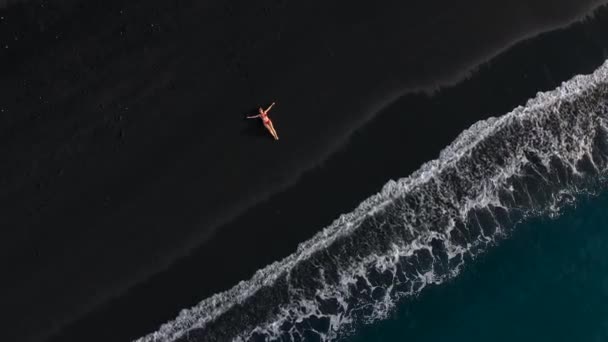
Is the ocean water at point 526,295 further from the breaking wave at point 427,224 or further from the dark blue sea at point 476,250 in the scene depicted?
the breaking wave at point 427,224

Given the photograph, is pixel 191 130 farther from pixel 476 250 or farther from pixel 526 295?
pixel 526 295

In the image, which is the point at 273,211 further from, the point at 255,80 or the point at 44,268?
the point at 44,268

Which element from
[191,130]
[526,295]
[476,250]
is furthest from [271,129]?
[526,295]

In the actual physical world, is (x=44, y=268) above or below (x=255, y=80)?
below

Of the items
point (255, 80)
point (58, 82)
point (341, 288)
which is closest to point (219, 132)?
point (255, 80)

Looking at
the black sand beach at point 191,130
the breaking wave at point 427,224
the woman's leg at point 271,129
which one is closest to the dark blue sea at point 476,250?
the breaking wave at point 427,224
